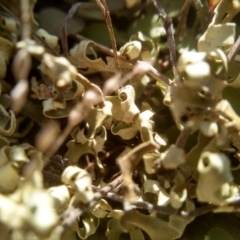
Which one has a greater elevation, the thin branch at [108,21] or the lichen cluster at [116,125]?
the thin branch at [108,21]

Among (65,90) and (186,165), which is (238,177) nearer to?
(186,165)

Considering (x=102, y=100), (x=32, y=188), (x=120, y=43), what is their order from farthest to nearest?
(x=120, y=43) < (x=102, y=100) < (x=32, y=188)

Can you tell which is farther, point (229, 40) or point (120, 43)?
point (120, 43)

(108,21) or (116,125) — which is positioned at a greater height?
(108,21)

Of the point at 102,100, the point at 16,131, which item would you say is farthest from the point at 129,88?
the point at 16,131

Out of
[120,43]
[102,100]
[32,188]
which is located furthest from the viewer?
[120,43]

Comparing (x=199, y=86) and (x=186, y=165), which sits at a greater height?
(x=199, y=86)

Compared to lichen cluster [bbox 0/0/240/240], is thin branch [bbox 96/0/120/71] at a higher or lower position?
higher

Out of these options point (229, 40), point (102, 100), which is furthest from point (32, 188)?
point (229, 40)

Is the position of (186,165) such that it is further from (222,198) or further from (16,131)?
(16,131)
